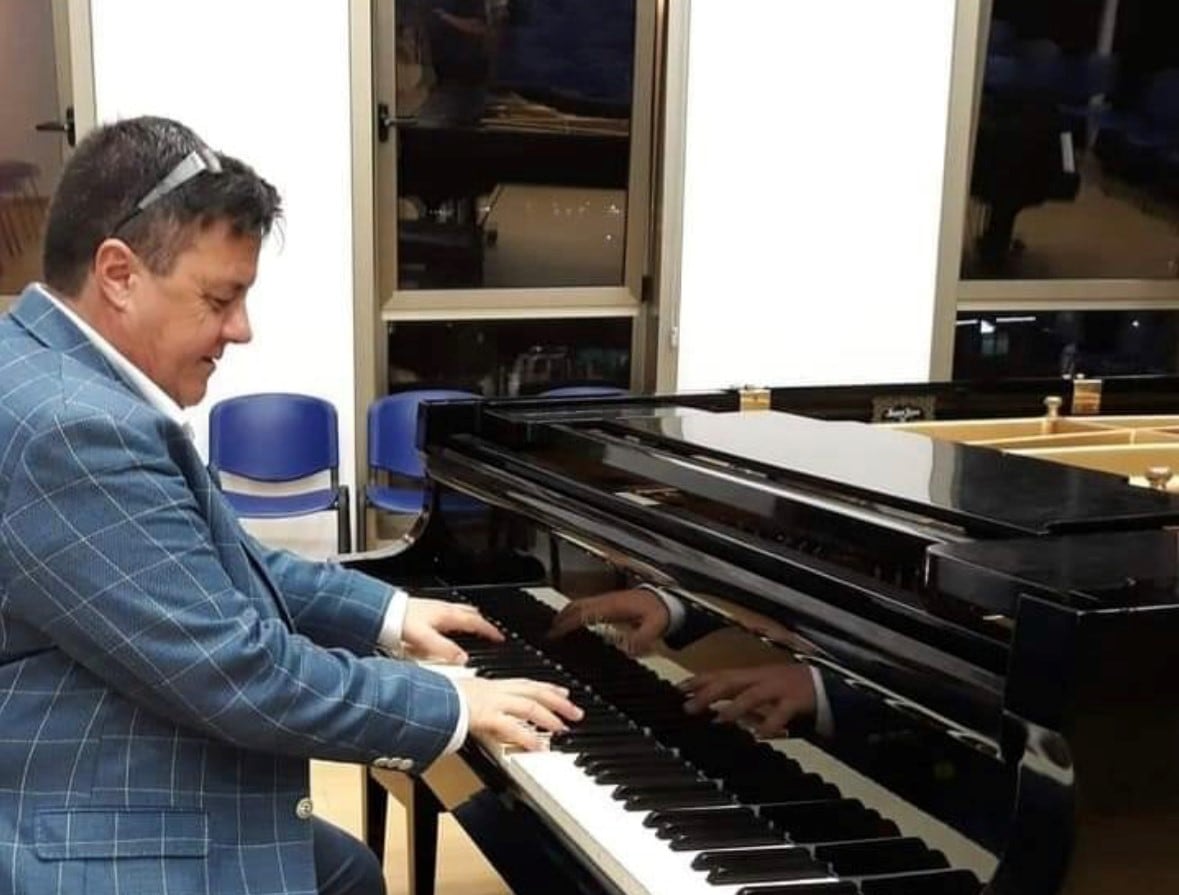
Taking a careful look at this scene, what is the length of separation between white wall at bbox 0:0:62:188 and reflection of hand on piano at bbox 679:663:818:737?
3.20m

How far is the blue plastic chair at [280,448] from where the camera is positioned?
3.94 metres

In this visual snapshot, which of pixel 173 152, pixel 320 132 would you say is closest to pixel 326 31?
pixel 320 132

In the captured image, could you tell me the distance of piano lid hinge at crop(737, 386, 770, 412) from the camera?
246cm

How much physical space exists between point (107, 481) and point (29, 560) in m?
0.10

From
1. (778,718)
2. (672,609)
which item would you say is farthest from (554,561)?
(778,718)

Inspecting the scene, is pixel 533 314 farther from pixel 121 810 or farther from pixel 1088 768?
pixel 1088 768

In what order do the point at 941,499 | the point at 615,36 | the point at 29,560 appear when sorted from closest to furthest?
the point at 29,560 < the point at 941,499 < the point at 615,36

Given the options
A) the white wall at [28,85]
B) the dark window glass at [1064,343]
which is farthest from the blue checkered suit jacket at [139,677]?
the dark window glass at [1064,343]

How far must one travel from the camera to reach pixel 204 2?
12.7 ft

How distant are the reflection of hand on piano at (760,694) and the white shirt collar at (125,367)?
2.03ft

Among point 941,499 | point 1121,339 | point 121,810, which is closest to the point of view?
point 121,810

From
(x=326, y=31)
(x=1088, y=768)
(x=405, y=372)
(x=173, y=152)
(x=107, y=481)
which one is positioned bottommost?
(x=405, y=372)

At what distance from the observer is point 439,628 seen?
5.84 ft

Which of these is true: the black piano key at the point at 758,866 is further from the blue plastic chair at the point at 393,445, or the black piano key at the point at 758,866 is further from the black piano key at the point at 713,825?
the blue plastic chair at the point at 393,445
